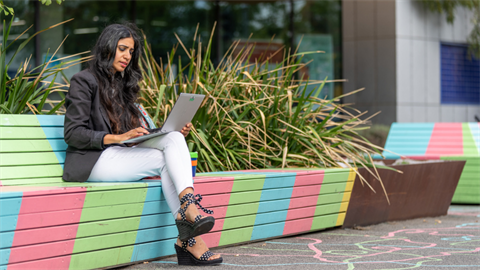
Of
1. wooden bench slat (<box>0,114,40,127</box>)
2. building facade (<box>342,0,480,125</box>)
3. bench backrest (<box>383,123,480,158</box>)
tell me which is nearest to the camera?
wooden bench slat (<box>0,114,40,127</box>)

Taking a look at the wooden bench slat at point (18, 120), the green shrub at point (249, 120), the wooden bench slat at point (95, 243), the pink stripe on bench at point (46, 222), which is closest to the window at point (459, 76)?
the green shrub at point (249, 120)

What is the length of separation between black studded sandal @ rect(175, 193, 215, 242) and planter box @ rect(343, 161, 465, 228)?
2.08m

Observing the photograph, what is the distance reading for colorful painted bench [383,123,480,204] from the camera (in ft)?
21.2

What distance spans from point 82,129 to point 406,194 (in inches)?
133

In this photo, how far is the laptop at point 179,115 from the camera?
126 inches

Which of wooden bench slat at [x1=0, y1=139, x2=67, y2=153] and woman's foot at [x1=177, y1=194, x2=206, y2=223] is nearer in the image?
woman's foot at [x1=177, y1=194, x2=206, y2=223]

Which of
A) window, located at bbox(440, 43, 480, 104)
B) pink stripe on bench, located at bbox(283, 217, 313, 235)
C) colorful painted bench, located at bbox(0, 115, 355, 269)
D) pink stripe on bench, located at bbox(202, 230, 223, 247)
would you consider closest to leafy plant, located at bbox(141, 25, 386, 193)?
colorful painted bench, located at bbox(0, 115, 355, 269)

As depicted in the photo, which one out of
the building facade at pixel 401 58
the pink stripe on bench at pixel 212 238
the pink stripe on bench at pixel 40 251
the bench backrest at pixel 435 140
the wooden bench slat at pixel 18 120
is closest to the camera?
the pink stripe on bench at pixel 40 251

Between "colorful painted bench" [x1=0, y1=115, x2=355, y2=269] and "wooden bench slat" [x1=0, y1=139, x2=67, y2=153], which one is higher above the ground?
"wooden bench slat" [x1=0, y1=139, x2=67, y2=153]

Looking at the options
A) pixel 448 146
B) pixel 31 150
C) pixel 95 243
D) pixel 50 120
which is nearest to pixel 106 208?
pixel 95 243

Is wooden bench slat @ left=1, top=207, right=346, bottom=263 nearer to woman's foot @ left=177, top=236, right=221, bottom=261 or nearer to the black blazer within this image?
woman's foot @ left=177, top=236, right=221, bottom=261

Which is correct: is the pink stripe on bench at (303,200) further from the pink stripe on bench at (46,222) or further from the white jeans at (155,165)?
the pink stripe on bench at (46,222)

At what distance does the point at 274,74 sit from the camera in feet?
16.9

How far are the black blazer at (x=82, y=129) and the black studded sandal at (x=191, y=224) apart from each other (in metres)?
0.63
